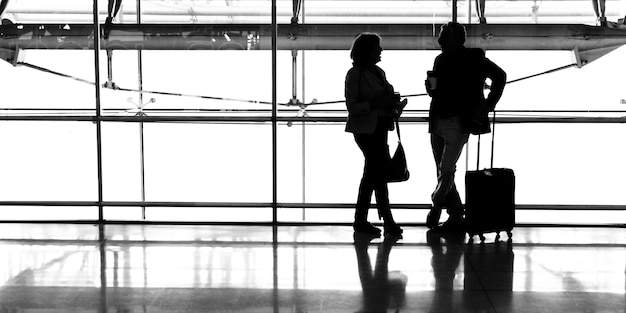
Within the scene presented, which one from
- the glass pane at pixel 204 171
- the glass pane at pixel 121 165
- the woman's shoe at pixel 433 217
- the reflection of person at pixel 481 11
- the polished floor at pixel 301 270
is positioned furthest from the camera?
the glass pane at pixel 204 171

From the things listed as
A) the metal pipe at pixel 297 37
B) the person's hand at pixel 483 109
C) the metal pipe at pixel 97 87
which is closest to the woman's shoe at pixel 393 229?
the person's hand at pixel 483 109

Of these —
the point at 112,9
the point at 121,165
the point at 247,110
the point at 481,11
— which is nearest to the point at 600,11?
the point at 481,11

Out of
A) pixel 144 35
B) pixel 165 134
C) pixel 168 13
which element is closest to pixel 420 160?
pixel 165 134

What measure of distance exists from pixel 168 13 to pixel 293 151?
531 centimetres

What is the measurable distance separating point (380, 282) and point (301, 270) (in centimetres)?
38

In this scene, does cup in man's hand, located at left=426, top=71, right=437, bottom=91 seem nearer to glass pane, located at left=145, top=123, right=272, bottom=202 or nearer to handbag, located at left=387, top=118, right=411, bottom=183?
handbag, located at left=387, top=118, right=411, bottom=183

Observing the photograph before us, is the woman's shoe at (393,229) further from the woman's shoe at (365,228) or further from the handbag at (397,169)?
the handbag at (397,169)

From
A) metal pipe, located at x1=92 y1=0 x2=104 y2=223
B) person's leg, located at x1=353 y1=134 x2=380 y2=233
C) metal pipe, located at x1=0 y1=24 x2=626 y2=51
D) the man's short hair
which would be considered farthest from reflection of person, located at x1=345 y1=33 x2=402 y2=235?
metal pipe, located at x1=0 y1=24 x2=626 y2=51

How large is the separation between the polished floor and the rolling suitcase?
99mm

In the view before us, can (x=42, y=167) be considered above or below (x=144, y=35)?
below

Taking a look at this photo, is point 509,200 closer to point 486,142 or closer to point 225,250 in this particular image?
point 225,250

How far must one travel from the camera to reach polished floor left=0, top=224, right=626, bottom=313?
3113 mm

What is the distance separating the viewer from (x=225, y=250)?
13.2 feet

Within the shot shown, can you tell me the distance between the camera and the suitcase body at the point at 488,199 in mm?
4148
